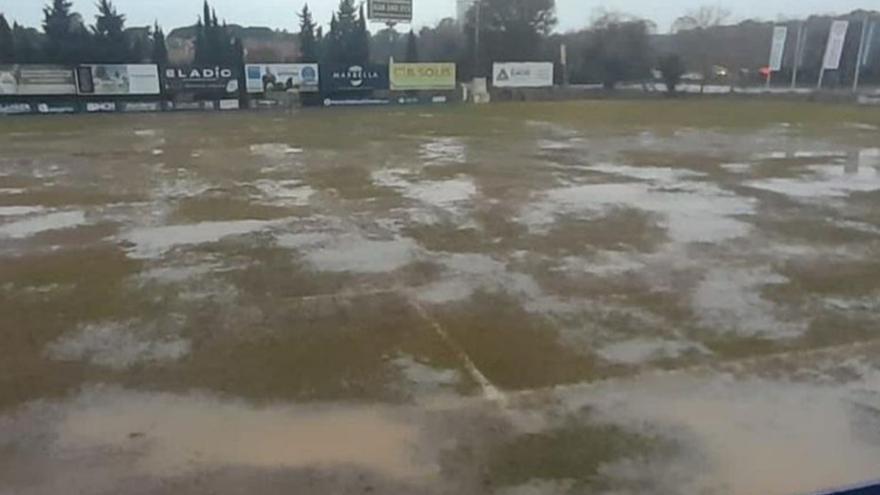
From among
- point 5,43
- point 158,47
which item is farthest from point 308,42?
point 5,43

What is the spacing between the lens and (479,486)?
3.54 metres

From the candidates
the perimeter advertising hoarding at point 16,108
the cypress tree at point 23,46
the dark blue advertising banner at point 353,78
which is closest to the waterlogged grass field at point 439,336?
the perimeter advertising hoarding at point 16,108

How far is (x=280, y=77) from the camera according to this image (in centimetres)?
3152

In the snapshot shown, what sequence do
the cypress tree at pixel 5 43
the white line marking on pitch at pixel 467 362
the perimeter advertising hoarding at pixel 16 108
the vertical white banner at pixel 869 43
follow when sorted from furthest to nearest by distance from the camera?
the vertical white banner at pixel 869 43, the cypress tree at pixel 5 43, the perimeter advertising hoarding at pixel 16 108, the white line marking on pitch at pixel 467 362

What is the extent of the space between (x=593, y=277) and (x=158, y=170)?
31.4ft

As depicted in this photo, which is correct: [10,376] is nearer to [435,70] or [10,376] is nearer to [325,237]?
[325,237]

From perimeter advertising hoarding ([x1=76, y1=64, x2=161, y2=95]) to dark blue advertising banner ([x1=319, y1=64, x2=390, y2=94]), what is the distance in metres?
6.77

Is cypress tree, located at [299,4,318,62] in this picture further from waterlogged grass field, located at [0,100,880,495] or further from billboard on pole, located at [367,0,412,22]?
waterlogged grass field, located at [0,100,880,495]

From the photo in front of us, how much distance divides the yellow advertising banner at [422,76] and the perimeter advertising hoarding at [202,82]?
6.97 metres

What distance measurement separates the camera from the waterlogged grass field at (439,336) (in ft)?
12.4

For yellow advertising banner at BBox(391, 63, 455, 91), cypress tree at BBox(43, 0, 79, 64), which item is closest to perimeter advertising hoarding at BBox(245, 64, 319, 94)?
yellow advertising banner at BBox(391, 63, 455, 91)

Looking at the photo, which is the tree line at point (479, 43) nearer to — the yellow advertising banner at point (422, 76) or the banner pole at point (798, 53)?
the banner pole at point (798, 53)

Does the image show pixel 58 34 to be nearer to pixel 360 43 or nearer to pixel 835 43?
pixel 360 43

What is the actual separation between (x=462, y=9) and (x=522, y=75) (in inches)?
718
